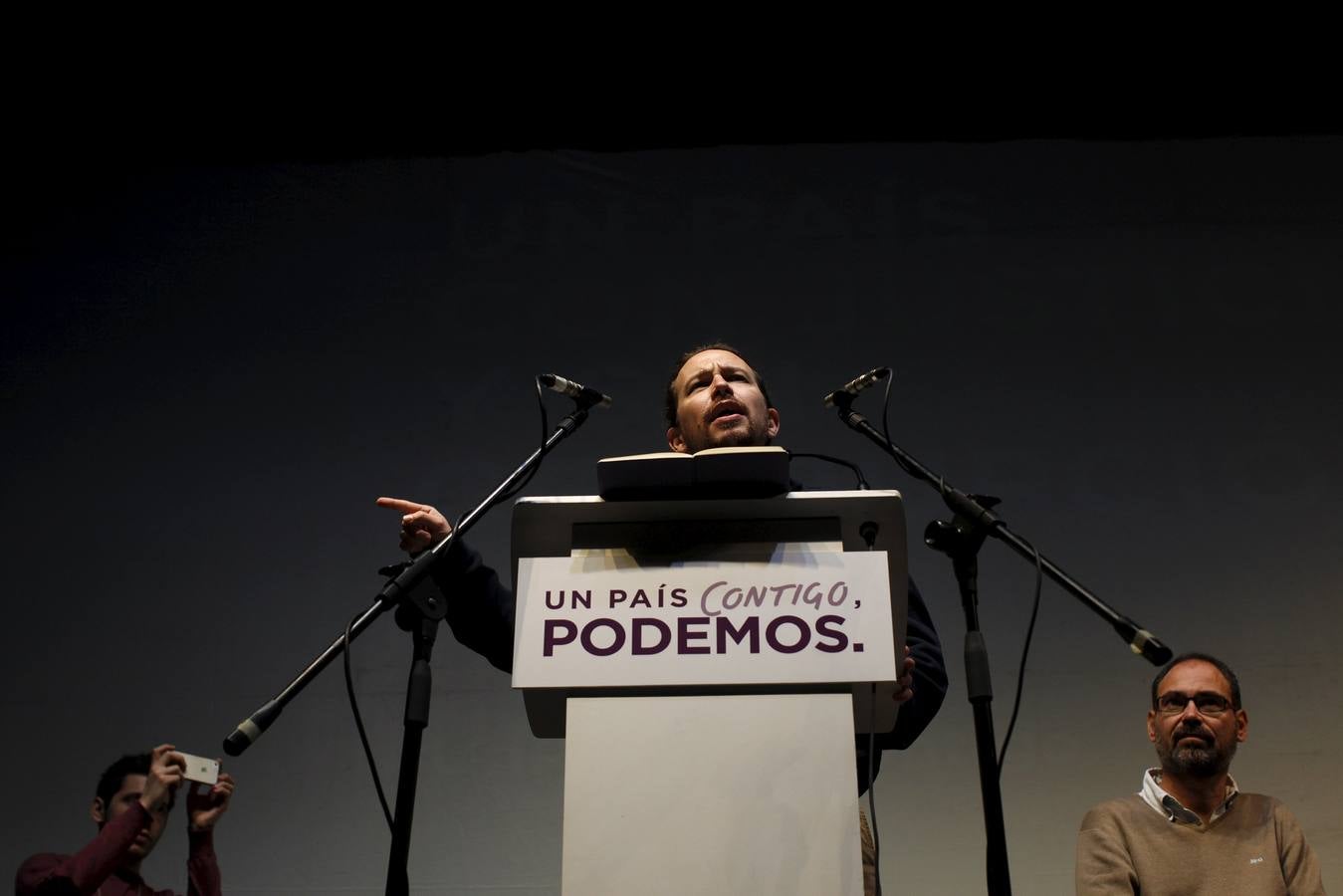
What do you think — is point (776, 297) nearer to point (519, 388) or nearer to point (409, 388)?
point (519, 388)

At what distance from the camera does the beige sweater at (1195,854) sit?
275 centimetres

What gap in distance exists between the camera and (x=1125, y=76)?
404 cm

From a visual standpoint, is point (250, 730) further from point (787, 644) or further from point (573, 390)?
point (573, 390)

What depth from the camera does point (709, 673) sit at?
1448 millimetres

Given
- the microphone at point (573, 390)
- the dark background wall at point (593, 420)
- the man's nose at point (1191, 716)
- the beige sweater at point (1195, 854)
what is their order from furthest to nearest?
the dark background wall at point (593, 420) → the man's nose at point (1191, 716) → the beige sweater at point (1195, 854) → the microphone at point (573, 390)

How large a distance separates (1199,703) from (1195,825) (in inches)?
13.9

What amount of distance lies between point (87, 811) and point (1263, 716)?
11.6 feet

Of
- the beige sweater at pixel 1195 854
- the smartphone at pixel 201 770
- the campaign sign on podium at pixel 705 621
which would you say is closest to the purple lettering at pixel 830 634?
the campaign sign on podium at pixel 705 621

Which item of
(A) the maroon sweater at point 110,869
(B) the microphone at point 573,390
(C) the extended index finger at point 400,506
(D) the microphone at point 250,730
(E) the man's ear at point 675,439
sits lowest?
(A) the maroon sweater at point 110,869

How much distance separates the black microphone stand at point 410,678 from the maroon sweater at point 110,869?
1.58 meters

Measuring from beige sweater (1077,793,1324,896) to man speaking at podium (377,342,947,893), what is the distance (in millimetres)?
751

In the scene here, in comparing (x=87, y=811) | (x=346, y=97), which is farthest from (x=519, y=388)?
(x=87, y=811)

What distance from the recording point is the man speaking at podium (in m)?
1.85

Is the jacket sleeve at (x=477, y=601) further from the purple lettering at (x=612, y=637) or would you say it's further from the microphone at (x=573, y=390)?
the purple lettering at (x=612, y=637)
